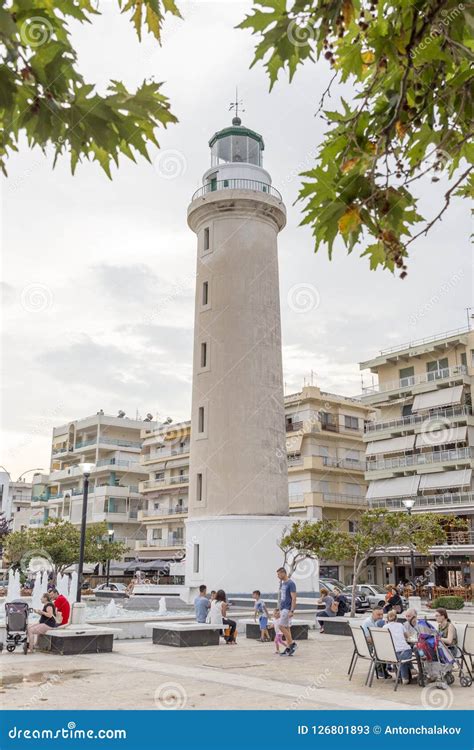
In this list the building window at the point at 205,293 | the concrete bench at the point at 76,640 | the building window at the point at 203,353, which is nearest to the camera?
the concrete bench at the point at 76,640

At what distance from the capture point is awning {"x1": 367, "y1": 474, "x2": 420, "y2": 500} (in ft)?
162

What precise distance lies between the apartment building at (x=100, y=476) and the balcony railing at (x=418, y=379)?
26753 mm

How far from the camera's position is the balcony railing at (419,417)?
47562mm

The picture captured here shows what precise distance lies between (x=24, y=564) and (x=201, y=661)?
40.9 m

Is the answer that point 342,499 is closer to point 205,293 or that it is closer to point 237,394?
point 237,394

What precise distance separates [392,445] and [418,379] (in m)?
4.99

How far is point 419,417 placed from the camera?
50.6 m
